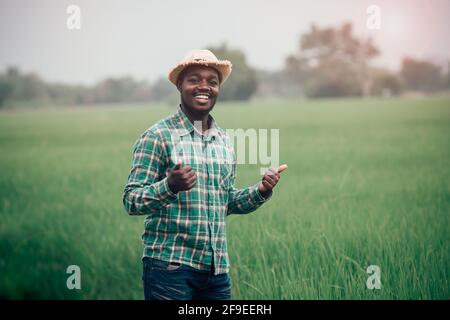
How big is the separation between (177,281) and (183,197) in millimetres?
246

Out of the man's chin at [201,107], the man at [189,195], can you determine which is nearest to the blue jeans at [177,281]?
the man at [189,195]

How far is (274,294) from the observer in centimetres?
238

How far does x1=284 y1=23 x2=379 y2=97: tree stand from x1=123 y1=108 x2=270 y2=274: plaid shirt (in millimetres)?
2175

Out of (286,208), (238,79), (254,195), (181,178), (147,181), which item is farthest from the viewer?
(238,79)

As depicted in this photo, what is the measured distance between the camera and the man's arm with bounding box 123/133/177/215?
160cm

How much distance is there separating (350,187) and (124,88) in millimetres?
2259

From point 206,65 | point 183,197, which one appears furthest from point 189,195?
point 206,65

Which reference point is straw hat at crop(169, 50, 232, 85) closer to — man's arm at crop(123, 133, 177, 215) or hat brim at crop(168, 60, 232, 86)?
hat brim at crop(168, 60, 232, 86)

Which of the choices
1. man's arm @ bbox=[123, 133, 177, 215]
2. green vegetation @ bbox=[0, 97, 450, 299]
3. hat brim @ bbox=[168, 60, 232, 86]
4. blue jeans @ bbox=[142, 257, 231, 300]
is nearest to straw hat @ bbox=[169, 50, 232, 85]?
hat brim @ bbox=[168, 60, 232, 86]

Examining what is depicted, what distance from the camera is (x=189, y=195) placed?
5.63 feet

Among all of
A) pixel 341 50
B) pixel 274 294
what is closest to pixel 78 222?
pixel 274 294

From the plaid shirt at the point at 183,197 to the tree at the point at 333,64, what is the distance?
218cm

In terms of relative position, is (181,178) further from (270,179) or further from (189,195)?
(270,179)

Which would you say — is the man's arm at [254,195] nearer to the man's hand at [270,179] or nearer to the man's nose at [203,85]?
the man's hand at [270,179]
